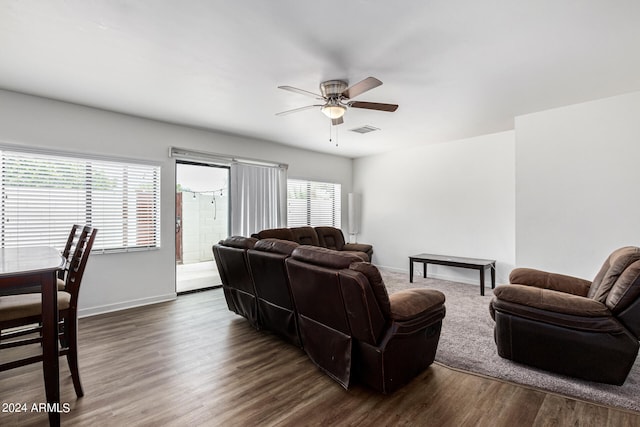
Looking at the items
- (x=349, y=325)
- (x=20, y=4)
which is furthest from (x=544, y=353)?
(x=20, y=4)

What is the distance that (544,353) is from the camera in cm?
228

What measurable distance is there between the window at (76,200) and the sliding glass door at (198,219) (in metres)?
0.50

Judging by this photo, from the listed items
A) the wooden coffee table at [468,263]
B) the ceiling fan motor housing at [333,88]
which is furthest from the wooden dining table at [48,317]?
the wooden coffee table at [468,263]

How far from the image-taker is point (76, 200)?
3.63 m

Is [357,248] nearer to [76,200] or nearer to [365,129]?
[365,129]

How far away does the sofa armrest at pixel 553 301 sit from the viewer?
210 cm

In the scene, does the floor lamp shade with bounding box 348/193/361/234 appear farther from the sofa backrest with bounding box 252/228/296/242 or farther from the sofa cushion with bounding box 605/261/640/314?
the sofa cushion with bounding box 605/261/640/314

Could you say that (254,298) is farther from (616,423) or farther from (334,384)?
(616,423)

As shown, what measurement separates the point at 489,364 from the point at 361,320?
1371 mm

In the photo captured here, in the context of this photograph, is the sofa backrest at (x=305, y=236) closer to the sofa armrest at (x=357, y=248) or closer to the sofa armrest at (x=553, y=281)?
the sofa armrest at (x=357, y=248)

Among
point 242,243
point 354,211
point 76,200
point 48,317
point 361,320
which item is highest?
point 76,200

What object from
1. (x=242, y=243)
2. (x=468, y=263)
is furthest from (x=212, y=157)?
(x=468, y=263)

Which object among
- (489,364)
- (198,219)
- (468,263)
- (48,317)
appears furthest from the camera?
(198,219)

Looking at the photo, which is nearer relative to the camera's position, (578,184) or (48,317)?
Answer: (48,317)
